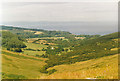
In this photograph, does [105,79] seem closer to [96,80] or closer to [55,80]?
[96,80]

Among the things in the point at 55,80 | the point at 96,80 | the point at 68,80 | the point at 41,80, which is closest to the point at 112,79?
the point at 96,80

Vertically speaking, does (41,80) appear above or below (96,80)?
below

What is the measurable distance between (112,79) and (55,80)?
14.6 feet

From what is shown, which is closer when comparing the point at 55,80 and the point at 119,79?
the point at 119,79

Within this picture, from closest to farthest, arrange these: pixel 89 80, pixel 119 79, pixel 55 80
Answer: pixel 119 79 < pixel 89 80 < pixel 55 80

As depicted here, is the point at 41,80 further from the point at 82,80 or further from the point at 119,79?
the point at 119,79

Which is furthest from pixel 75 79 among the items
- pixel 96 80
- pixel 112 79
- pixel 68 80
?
pixel 112 79

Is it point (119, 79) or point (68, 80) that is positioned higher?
point (119, 79)

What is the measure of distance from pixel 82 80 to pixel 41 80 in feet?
12.0

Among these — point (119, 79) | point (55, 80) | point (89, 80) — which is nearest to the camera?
point (119, 79)

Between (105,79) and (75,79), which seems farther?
(75,79)

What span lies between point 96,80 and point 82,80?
1.04 metres

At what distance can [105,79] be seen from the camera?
1007 cm

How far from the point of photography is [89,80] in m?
10.4
